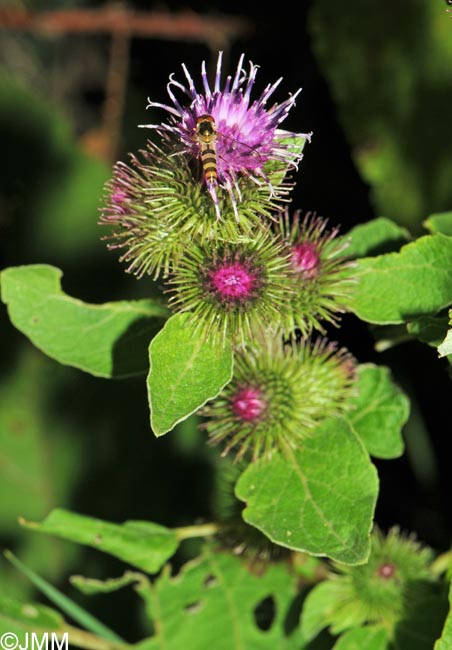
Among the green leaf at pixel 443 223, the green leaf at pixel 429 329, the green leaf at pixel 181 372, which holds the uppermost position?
the green leaf at pixel 443 223

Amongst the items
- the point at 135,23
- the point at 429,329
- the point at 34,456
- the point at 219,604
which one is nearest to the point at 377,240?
the point at 429,329

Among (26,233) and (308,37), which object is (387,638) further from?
(308,37)

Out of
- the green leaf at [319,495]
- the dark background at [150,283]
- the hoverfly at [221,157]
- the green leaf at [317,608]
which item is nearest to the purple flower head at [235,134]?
the hoverfly at [221,157]

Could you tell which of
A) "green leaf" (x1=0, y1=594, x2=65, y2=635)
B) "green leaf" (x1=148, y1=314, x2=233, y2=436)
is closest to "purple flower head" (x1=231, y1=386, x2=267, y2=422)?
"green leaf" (x1=148, y1=314, x2=233, y2=436)

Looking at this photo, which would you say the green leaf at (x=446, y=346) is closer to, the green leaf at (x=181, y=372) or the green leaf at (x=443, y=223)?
the green leaf at (x=181, y=372)

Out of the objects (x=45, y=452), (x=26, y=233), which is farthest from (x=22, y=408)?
(x=26, y=233)

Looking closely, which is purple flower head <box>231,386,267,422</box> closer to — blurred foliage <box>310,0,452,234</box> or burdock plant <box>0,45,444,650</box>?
burdock plant <box>0,45,444,650</box>
